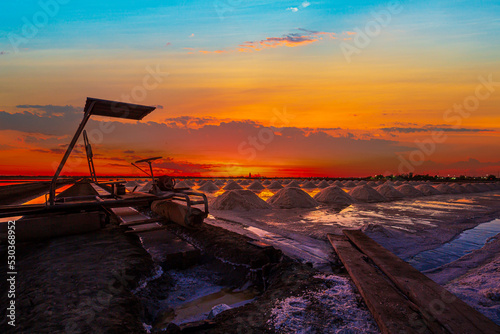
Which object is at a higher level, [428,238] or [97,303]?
[97,303]

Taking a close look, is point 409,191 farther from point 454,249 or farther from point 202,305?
point 202,305

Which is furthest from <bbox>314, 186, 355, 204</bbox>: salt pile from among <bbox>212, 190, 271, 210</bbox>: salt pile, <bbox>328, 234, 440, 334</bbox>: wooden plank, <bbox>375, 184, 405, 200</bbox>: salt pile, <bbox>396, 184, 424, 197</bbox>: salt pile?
<bbox>328, 234, 440, 334</bbox>: wooden plank

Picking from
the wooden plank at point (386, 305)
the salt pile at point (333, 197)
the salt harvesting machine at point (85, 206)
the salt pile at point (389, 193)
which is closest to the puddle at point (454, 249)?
the wooden plank at point (386, 305)

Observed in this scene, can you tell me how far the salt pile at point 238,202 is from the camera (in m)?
14.7

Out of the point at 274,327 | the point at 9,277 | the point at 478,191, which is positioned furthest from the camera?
the point at 478,191

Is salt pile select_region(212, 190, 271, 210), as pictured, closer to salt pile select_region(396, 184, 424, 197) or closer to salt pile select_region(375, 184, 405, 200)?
salt pile select_region(375, 184, 405, 200)

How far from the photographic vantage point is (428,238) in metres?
8.11

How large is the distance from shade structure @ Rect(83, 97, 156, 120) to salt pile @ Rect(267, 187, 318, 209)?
1088cm

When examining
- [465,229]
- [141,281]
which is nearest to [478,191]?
[465,229]

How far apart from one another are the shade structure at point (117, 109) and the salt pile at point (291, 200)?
10.9 meters

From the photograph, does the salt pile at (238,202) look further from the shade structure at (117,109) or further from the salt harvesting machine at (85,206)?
the shade structure at (117,109)

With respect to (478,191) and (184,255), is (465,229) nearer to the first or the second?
(184,255)

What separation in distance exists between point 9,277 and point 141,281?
2097mm

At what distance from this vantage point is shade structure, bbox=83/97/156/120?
5.82m
